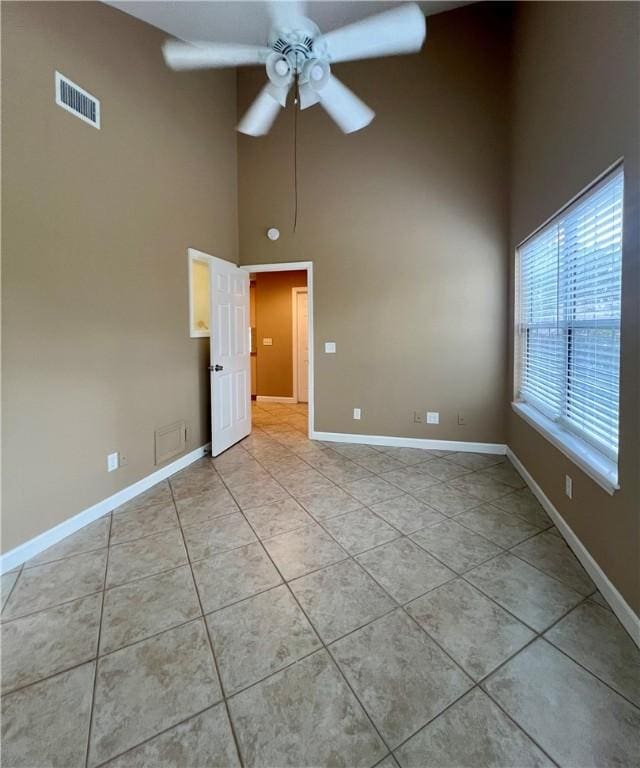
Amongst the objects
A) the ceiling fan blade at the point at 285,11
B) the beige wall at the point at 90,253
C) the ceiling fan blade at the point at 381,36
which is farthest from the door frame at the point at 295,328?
the ceiling fan blade at the point at 285,11

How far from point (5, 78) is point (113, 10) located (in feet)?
4.12

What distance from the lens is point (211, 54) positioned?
1987 mm

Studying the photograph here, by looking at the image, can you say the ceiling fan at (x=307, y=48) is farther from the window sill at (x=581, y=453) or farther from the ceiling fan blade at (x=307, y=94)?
the window sill at (x=581, y=453)

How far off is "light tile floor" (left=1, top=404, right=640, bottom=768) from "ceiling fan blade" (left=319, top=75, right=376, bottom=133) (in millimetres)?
2655

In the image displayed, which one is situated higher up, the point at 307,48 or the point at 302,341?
the point at 307,48

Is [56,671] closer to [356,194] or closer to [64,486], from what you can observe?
[64,486]

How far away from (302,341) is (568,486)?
505 cm

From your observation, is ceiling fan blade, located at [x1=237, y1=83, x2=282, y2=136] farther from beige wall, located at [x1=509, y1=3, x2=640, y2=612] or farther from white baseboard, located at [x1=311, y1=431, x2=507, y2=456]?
white baseboard, located at [x1=311, y1=431, x2=507, y2=456]

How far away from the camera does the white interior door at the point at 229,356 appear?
372cm

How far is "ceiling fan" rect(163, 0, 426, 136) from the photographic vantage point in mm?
1809

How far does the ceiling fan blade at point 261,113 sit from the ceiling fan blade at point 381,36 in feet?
1.47

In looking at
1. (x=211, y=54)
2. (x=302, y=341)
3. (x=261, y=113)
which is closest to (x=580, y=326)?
(x=261, y=113)

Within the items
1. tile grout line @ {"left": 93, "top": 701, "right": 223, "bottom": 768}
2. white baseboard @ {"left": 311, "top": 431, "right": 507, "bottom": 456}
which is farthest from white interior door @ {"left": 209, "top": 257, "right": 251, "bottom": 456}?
tile grout line @ {"left": 93, "top": 701, "right": 223, "bottom": 768}

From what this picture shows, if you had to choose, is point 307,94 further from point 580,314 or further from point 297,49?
point 580,314
